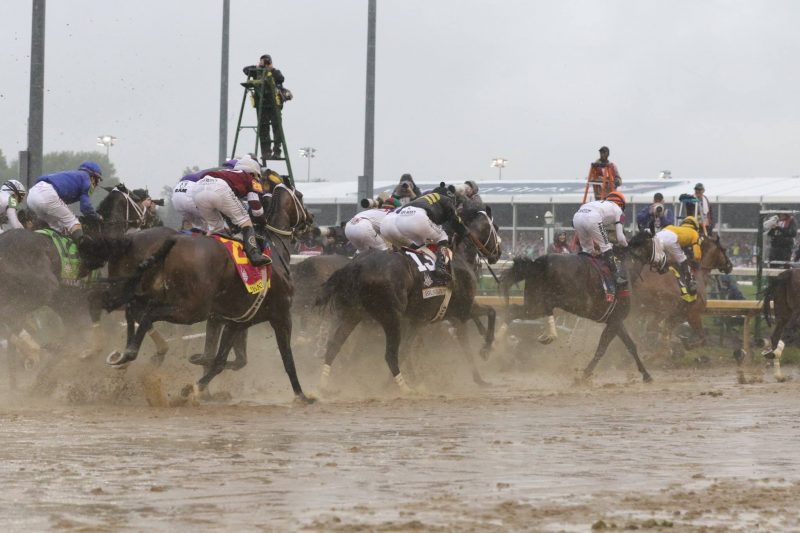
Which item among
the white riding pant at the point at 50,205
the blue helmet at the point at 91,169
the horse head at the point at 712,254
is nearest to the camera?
the white riding pant at the point at 50,205

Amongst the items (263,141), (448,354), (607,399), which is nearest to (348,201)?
(263,141)

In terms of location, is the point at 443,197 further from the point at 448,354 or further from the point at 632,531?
the point at 632,531

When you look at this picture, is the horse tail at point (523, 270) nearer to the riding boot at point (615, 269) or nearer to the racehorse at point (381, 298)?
the riding boot at point (615, 269)

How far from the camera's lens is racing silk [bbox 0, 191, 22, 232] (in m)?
17.4

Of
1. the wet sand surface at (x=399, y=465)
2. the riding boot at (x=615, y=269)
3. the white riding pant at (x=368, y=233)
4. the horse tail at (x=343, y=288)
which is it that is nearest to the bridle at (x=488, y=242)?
the white riding pant at (x=368, y=233)

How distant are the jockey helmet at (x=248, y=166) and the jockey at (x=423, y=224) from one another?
209cm

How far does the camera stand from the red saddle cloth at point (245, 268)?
1301 centimetres

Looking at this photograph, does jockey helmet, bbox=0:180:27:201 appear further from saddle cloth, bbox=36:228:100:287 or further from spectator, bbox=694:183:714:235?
spectator, bbox=694:183:714:235

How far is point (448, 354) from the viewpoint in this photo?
17766 millimetres

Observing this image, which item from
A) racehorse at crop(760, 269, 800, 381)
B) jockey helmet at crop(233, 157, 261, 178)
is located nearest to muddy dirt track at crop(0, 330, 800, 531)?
jockey helmet at crop(233, 157, 261, 178)

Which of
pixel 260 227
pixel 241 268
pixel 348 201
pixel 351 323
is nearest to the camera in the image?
pixel 241 268

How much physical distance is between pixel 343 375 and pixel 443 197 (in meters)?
2.45

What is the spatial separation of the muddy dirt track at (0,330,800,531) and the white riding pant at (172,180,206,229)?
158 centimetres

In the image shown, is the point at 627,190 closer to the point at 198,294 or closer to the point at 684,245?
the point at 684,245
